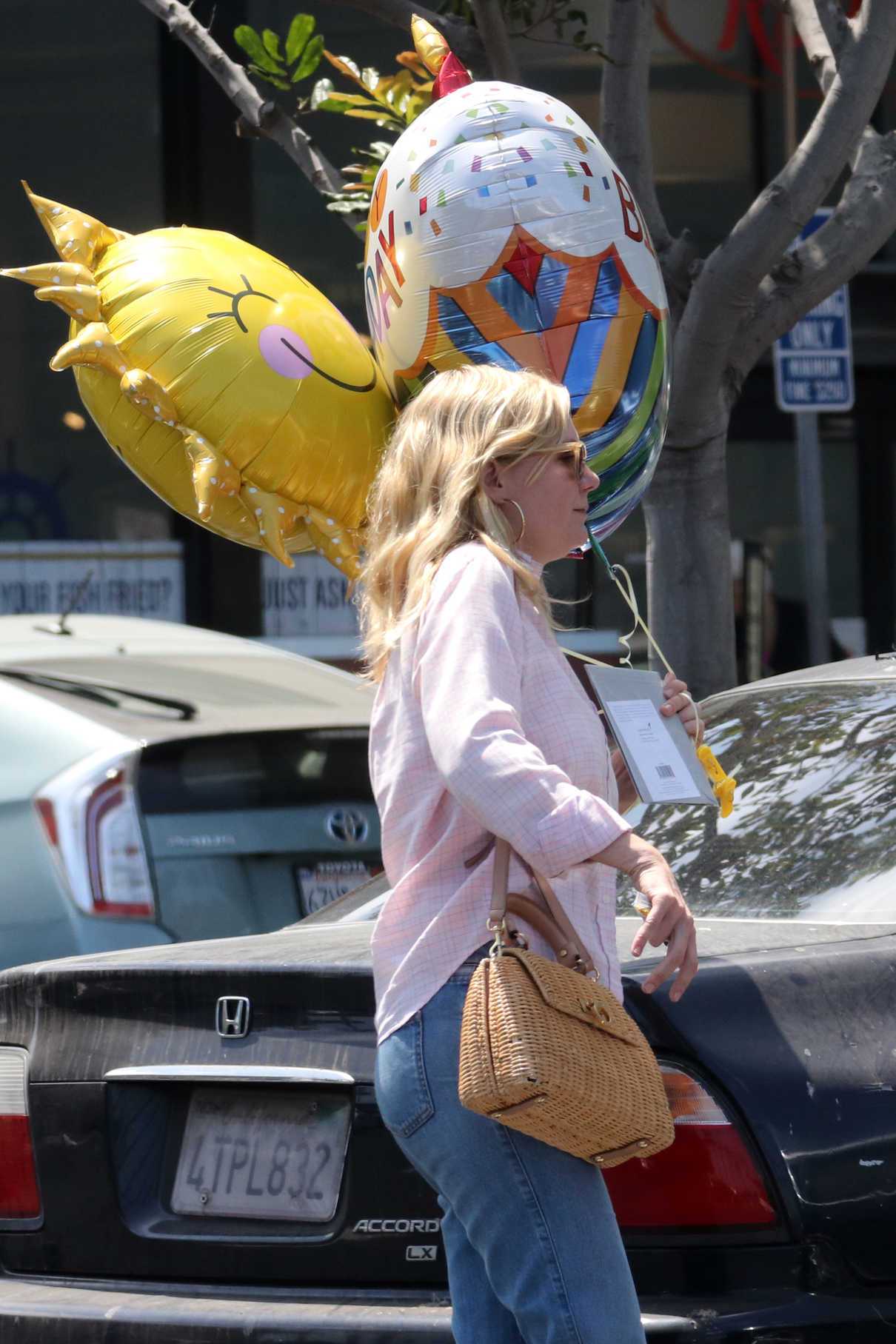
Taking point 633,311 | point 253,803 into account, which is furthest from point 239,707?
point 633,311

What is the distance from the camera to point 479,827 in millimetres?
2166

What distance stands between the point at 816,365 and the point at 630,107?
2.22 meters

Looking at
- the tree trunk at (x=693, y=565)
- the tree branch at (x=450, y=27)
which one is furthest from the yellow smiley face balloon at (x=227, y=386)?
the tree branch at (x=450, y=27)

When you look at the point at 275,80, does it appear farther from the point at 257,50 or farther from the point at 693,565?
the point at 693,565

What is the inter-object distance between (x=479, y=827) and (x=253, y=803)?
2811 mm

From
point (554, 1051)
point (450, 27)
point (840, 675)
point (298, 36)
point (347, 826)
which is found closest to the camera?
point (554, 1051)

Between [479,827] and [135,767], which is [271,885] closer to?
[135,767]

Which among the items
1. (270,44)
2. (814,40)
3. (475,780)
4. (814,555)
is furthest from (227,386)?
(814,555)

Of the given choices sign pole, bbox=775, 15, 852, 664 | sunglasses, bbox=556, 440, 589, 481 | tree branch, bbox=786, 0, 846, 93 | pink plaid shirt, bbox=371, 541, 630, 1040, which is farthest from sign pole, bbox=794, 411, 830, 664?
pink plaid shirt, bbox=371, 541, 630, 1040

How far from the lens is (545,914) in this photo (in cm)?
215

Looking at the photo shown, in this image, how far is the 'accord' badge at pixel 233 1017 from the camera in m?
2.73

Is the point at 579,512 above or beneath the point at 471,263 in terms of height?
beneath

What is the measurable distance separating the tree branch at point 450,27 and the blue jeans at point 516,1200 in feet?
11.1

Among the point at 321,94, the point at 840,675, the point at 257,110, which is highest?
the point at 257,110
